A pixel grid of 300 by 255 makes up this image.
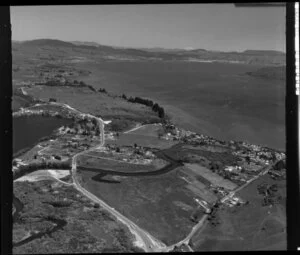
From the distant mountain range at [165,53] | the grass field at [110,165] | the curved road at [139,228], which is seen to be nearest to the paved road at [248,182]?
the curved road at [139,228]

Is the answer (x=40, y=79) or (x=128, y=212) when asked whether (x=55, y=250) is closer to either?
(x=128, y=212)

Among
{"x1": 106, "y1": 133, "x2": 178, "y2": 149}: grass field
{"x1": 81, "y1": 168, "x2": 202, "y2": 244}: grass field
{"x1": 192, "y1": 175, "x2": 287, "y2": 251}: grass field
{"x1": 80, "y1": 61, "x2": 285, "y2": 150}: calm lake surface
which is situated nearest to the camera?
{"x1": 192, "y1": 175, "x2": 287, "y2": 251}: grass field

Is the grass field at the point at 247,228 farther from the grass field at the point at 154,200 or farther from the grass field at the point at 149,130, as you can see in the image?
the grass field at the point at 149,130

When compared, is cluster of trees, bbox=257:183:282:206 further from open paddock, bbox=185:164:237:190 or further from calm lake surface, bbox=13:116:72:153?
calm lake surface, bbox=13:116:72:153

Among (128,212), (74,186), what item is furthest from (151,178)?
(74,186)

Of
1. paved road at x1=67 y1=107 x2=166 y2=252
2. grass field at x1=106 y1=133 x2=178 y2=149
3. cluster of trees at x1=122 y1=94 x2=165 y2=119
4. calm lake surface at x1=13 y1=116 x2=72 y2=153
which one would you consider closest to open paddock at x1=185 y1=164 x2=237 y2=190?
grass field at x1=106 y1=133 x2=178 y2=149

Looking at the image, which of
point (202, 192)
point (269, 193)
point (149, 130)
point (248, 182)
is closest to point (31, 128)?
point (149, 130)

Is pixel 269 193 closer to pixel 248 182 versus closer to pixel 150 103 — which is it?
pixel 248 182
